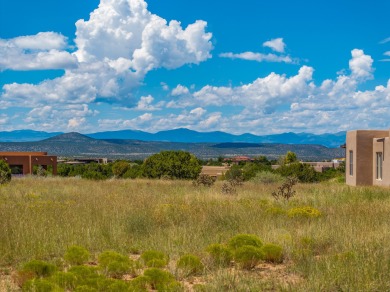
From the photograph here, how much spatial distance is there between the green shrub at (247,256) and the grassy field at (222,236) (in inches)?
4.7

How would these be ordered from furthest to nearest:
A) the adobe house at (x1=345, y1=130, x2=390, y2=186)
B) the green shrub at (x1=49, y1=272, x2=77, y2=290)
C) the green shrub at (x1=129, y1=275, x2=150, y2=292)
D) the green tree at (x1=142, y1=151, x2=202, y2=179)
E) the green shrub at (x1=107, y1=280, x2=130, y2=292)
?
the green tree at (x1=142, y1=151, x2=202, y2=179) < the adobe house at (x1=345, y1=130, x2=390, y2=186) < the green shrub at (x1=49, y1=272, x2=77, y2=290) < the green shrub at (x1=129, y1=275, x2=150, y2=292) < the green shrub at (x1=107, y1=280, x2=130, y2=292)

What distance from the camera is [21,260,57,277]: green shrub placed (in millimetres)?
6378

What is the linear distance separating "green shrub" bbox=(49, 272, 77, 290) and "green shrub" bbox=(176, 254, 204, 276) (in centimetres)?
141

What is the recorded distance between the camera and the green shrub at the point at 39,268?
638 cm

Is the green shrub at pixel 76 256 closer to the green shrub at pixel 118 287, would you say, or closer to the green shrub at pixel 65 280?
the green shrub at pixel 65 280

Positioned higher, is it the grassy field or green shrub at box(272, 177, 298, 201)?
green shrub at box(272, 177, 298, 201)

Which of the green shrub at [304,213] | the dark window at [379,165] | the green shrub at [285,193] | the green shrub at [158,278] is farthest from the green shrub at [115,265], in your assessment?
the dark window at [379,165]

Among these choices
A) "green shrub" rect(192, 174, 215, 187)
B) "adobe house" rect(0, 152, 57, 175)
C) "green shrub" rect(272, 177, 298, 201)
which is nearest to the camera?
"green shrub" rect(272, 177, 298, 201)

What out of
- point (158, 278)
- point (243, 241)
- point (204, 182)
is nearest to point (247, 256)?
point (243, 241)

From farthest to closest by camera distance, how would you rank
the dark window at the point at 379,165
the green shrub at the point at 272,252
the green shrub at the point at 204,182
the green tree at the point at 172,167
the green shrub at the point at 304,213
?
the green tree at the point at 172,167, the dark window at the point at 379,165, the green shrub at the point at 204,182, the green shrub at the point at 304,213, the green shrub at the point at 272,252

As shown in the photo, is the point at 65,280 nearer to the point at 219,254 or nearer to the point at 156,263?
the point at 156,263

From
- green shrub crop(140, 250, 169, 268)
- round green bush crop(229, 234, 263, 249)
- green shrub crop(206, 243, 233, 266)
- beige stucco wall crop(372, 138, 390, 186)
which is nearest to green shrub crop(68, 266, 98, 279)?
green shrub crop(140, 250, 169, 268)

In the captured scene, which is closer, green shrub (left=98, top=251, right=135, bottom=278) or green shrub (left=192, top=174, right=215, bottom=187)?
green shrub (left=98, top=251, right=135, bottom=278)

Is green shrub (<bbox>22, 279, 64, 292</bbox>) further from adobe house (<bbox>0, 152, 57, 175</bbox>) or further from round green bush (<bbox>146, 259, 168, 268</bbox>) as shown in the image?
adobe house (<bbox>0, 152, 57, 175</bbox>)
